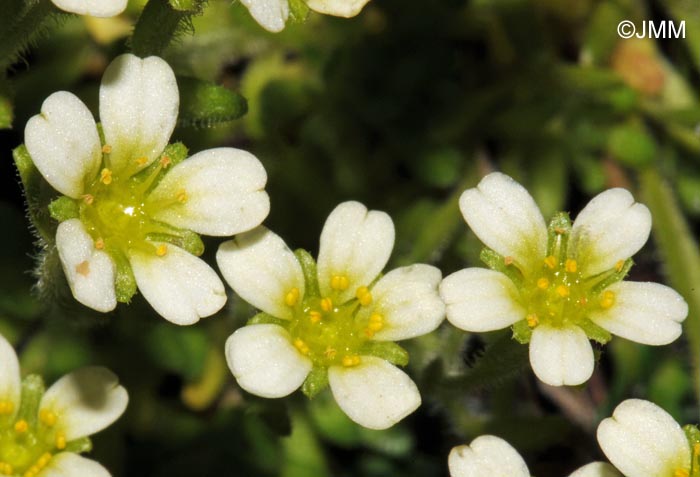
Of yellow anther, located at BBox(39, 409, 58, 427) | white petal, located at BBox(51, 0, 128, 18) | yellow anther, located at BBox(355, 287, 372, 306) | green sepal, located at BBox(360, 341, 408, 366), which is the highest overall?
white petal, located at BBox(51, 0, 128, 18)

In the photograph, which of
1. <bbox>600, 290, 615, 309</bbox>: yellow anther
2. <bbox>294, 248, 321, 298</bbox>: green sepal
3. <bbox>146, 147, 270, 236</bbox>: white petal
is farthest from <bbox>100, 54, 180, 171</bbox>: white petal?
<bbox>600, 290, 615, 309</bbox>: yellow anther

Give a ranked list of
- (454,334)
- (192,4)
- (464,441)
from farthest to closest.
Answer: (464,441) < (454,334) < (192,4)

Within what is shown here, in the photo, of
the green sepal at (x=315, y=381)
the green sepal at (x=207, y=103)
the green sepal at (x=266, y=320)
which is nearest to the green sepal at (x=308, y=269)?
the green sepal at (x=266, y=320)

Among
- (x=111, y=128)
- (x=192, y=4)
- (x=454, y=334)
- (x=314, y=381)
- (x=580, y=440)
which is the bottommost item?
(x=580, y=440)

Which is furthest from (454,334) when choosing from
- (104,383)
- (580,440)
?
(104,383)

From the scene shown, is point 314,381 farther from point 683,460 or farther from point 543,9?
point 543,9

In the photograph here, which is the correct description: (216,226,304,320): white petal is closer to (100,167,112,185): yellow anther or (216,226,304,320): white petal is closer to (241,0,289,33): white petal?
(100,167,112,185): yellow anther

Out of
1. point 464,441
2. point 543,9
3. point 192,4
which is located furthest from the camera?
point 543,9
